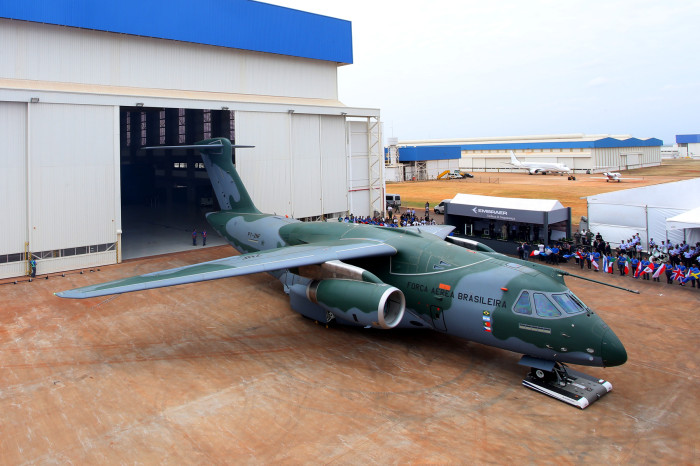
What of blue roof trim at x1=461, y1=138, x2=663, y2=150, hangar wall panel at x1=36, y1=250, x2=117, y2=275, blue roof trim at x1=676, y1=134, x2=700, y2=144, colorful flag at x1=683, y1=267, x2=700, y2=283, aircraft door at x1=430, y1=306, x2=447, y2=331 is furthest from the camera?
blue roof trim at x1=676, y1=134, x2=700, y2=144

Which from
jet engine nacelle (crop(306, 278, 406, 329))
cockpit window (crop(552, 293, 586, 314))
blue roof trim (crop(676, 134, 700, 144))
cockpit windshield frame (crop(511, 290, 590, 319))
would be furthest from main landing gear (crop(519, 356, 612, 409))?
blue roof trim (crop(676, 134, 700, 144))

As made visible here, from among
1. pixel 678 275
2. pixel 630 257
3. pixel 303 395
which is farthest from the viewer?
pixel 630 257

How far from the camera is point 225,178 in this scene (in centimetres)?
2306

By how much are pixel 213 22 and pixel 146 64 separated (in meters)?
5.31

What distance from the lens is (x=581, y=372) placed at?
505 inches

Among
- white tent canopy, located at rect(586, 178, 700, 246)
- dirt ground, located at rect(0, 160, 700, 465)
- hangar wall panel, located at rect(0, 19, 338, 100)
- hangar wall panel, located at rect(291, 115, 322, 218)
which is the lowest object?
dirt ground, located at rect(0, 160, 700, 465)

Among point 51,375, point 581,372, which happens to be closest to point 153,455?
point 51,375

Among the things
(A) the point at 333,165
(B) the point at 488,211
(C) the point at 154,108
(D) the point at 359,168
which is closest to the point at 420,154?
(D) the point at 359,168

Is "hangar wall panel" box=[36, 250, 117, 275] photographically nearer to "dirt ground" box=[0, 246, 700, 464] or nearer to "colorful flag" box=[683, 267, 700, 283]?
"dirt ground" box=[0, 246, 700, 464]

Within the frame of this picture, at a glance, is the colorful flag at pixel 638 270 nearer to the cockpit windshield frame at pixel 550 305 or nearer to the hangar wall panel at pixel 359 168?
the cockpit windshield frame at pixel 550 305

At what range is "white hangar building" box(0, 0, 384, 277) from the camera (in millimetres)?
21922

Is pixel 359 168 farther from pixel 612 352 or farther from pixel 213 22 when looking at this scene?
pixel 612 352

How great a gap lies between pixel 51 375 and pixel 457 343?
37.7ft

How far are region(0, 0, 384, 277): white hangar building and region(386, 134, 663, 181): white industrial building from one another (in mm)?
43942
